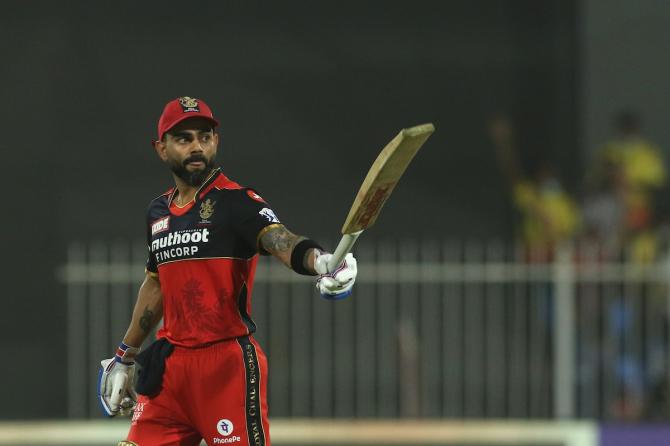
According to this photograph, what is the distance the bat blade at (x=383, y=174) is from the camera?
511 cm

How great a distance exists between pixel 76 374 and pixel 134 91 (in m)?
3.27

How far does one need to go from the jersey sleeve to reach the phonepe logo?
2.27 ft

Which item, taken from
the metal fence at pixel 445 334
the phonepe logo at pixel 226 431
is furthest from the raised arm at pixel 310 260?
the metal fence at pixel 445 334

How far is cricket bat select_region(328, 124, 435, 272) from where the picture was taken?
5148mm

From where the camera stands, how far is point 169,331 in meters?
6.16

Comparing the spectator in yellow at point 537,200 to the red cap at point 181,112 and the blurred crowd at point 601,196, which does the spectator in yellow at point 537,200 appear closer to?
the blurred crowd at point 601,196

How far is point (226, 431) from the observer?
5996 mm

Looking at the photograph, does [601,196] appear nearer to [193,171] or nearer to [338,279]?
[193,171]

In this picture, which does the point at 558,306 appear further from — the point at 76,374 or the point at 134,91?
the point at 134,91

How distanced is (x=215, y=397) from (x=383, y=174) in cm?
130

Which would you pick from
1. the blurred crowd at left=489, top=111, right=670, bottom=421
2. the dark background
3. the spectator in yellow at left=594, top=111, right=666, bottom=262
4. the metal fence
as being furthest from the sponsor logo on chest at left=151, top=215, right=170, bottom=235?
the dark background

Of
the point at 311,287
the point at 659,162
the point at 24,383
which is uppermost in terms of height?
the point at 659,162

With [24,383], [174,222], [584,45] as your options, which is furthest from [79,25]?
[174,222]

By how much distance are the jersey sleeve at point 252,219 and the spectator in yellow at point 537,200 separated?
22.3 ft
